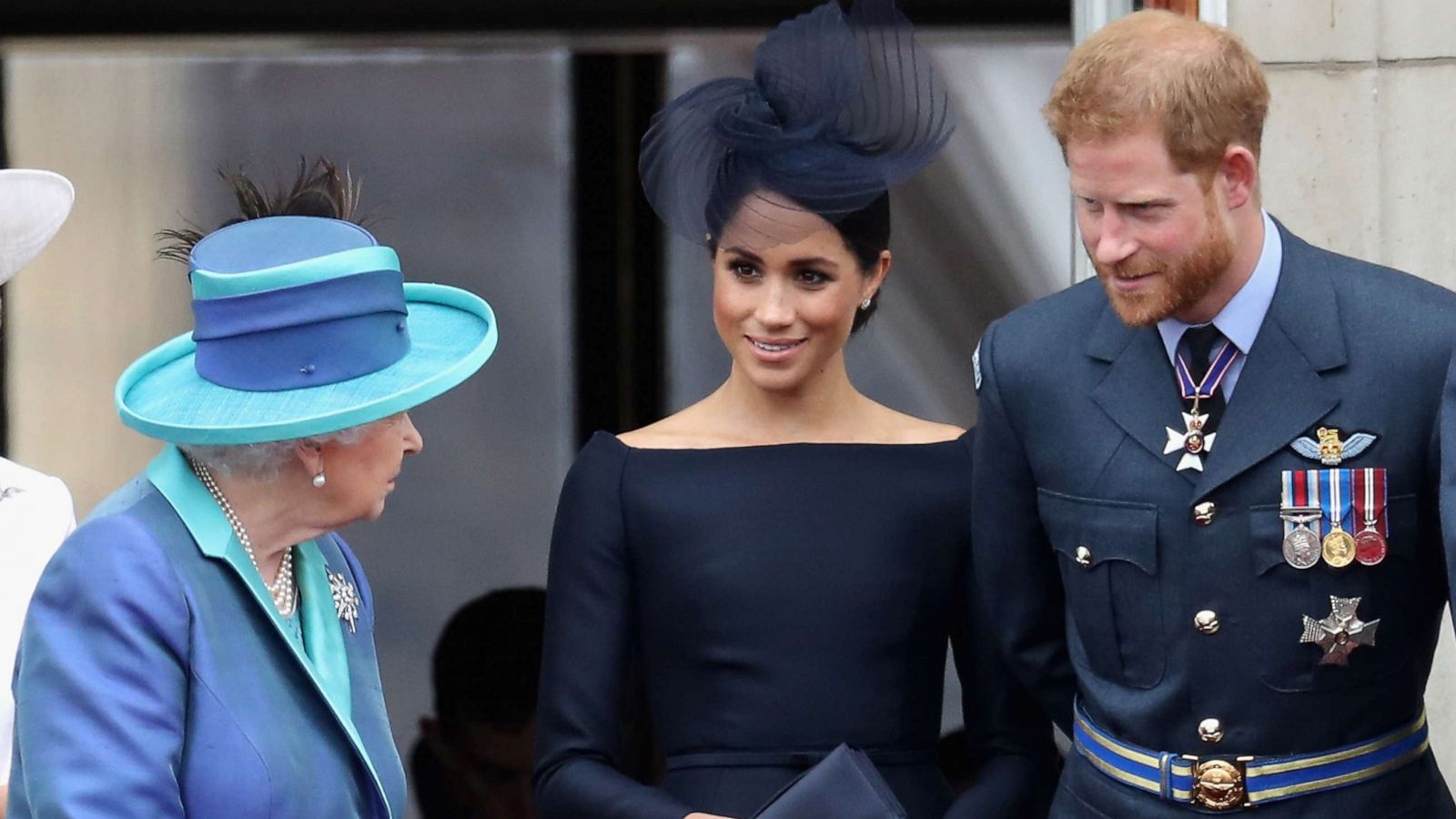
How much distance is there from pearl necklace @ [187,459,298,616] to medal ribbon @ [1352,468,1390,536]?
1.26m

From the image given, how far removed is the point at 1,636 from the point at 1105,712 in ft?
4.78

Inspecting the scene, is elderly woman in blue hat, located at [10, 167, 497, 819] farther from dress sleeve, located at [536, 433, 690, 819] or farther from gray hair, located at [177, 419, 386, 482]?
dress sleeve, located at [536, 433, 690, 819]

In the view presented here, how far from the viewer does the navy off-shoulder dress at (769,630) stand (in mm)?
3168

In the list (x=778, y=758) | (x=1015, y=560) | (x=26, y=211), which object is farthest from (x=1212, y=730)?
(x=26, y=211)

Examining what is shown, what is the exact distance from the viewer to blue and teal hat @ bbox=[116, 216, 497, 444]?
248cm

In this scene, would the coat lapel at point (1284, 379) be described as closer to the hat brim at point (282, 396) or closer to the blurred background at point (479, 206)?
the hat brim at point (282, 396)

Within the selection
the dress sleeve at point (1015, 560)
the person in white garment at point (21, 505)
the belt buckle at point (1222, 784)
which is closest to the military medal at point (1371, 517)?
the belt buckle at point (1222, 784)

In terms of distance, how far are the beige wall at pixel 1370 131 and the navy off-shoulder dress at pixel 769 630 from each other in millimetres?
949

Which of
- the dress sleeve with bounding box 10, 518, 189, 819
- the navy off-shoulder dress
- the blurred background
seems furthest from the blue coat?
the blurred background

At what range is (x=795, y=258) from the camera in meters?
3.20

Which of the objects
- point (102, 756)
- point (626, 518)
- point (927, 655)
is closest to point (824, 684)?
point (927, 655)

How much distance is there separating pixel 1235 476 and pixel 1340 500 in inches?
4.8

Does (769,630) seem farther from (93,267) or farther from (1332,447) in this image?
(93,267)

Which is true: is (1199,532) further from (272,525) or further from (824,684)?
(272,525)
